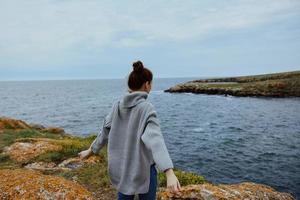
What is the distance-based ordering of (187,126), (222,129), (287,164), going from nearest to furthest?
(287,164) < (222,129) < (187,126)

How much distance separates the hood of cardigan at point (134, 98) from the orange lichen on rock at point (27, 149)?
27.4 feet

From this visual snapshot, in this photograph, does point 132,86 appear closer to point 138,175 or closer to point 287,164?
point 138,175

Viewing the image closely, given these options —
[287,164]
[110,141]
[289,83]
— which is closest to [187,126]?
[287,164]

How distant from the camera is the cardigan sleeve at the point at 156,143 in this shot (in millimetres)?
3612

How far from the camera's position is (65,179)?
700 cm

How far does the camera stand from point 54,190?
20.0ft

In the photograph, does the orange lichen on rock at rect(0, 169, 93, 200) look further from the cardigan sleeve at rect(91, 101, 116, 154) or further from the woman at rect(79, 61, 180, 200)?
the woman at rect(79, 61, 180, 200)

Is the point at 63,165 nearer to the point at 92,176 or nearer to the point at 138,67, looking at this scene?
the point at 92,176

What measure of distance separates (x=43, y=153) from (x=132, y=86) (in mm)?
8603

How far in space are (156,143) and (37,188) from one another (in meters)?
3.68

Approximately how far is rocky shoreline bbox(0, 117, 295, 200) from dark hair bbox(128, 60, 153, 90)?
3274 millimetres

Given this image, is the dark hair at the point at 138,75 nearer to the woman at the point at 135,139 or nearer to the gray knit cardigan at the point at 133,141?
the woman at the point at 135,139

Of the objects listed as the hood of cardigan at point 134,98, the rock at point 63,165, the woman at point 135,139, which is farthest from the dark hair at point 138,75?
the rock at point 63,165

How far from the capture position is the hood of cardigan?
4023 millimetres
